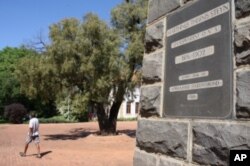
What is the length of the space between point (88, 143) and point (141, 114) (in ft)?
65.3

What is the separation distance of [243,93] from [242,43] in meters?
0.33

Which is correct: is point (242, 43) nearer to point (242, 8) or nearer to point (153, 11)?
point (242, 8)

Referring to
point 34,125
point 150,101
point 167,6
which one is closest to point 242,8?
point 167,6

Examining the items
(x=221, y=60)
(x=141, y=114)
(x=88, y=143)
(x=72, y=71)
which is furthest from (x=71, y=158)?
(x=221, y=60)

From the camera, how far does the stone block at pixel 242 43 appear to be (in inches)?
103

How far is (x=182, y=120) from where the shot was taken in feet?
10.6

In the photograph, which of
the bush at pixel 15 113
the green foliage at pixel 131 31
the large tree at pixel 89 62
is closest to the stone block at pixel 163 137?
the large tree at pixel 89 62

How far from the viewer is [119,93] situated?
86.0 ft

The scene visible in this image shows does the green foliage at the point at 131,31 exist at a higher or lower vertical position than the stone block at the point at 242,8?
higher

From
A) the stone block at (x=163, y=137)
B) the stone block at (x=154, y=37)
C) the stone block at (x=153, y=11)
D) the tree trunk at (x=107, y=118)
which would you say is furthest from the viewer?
the tree trunk at (x=107, y=118)

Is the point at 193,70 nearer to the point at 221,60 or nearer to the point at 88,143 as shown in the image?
the point at 221,60

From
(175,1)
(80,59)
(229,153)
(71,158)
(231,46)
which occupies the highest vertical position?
(80,59)

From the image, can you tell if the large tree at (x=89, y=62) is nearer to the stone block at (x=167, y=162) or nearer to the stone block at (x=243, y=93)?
the stone block at (x=167, y=162)

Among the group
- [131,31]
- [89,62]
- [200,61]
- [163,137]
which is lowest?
[163,137]
